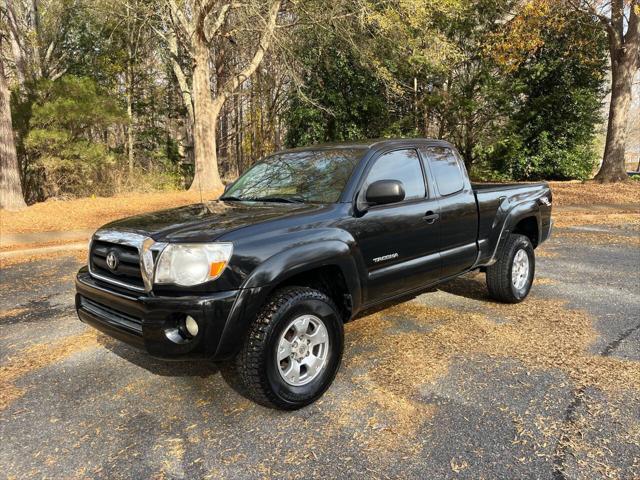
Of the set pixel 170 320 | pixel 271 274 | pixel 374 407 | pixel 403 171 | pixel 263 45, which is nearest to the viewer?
pixel 170 320

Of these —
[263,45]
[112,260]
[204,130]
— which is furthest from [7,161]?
[112,260]

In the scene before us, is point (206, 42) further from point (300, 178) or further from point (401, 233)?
point (401, 233)

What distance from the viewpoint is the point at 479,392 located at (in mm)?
3260

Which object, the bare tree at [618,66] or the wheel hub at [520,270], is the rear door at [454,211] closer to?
the wheel hub at [520,270]

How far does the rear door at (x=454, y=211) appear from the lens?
14.2 feet

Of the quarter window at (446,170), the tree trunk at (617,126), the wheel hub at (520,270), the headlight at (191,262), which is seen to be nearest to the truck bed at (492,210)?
the quarter window at (446,170)

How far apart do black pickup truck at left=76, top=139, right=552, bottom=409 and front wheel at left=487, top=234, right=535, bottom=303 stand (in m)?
0.45

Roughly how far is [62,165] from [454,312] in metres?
13.3

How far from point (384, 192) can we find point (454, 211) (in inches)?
48.1

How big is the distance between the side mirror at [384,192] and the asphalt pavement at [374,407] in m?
1.30

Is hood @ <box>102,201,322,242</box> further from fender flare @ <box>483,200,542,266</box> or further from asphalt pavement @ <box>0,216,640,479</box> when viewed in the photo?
fender flare @ <box>483,200,542,266</box>

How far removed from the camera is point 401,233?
3.85 meters

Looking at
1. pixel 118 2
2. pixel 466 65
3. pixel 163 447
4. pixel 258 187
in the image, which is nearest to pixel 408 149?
pixel 258 187

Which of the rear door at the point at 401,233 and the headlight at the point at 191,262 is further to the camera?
the rear door at the point at 401,233
